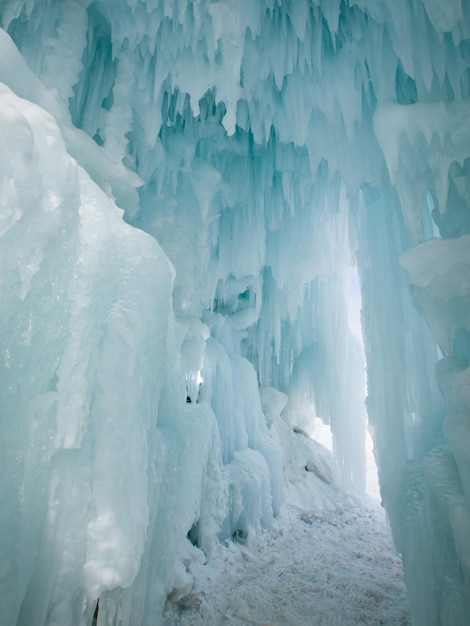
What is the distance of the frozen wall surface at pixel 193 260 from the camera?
201 centimetres

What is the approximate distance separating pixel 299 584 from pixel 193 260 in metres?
5.44

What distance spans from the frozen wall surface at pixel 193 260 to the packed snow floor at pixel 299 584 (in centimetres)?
41

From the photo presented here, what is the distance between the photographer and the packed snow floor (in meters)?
4.02

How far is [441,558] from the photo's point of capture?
317cm

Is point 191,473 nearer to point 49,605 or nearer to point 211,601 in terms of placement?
point 211,601

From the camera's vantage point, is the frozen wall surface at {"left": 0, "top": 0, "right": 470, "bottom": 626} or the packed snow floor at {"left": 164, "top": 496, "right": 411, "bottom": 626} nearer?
the frozen wall surface at {"left": 0, "top": 0, "right": 470, "bottom": 626}

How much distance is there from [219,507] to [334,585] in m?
2.05

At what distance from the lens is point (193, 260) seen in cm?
695

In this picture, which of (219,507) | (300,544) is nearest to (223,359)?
(219,507)

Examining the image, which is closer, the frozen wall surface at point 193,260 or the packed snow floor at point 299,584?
the frozen wall surface at point 193,260

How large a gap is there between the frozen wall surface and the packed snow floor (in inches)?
16.1

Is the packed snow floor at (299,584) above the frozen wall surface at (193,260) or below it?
below

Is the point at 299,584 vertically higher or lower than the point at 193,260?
lower

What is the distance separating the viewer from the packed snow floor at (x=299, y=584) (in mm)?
4016
